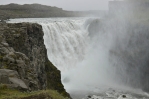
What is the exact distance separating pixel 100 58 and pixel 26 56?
39.6m

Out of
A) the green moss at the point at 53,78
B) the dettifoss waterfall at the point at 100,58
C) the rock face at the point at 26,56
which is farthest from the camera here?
the dettifoss waterfall at the point at 100,58

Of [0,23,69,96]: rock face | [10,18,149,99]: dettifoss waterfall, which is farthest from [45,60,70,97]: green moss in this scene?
[10,18,149,99]: dettifoss waterfall

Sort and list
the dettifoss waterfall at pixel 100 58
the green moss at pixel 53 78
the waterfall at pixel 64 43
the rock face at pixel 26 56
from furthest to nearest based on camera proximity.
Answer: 1. the waterfall at pixel 64 43
2. the dettifoss waterfall at pixel 100 58
3. the green moss at pixel 53 78
4. the rock face at pixel 26 56

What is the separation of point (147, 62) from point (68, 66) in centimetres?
1821

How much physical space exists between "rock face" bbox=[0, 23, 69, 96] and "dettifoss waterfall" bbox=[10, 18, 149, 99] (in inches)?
482

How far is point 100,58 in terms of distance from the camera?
210 feet

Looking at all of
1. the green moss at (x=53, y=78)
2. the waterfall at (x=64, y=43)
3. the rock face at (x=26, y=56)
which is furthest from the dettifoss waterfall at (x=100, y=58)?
the rock face at (x=26, y=56)

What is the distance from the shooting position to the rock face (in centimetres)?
2190

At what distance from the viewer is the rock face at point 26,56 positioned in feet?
71.9

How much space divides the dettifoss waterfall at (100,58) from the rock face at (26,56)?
12.2 meters

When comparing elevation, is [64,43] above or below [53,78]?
above

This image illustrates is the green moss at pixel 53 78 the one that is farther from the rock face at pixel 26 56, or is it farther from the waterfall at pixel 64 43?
the waterfall at pixel 64 43

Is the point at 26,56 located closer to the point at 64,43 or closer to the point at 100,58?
the point at 64,43

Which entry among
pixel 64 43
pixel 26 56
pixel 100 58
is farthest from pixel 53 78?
pixel 100 58
